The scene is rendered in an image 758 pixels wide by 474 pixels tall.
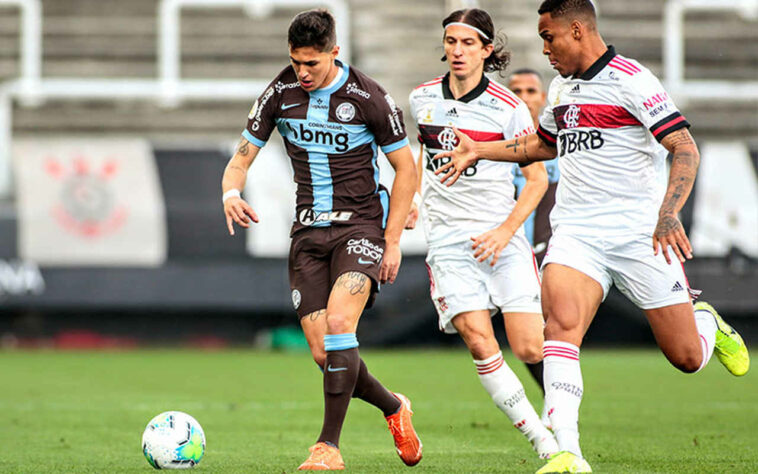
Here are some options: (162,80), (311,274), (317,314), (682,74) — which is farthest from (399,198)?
(682,74)

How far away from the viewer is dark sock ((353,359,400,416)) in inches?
255

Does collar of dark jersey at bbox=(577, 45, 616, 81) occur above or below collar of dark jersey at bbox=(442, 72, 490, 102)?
above

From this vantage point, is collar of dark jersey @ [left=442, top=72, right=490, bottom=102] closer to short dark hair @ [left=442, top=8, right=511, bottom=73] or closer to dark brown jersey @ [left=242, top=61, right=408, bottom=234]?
short dark hair @ [left=442, top=8, right=511, bottom=73]

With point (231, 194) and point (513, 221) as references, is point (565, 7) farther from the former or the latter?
point (231, 194)

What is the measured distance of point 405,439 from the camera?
251 inches

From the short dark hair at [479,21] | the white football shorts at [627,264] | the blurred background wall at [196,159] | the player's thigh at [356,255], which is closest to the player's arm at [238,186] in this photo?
the player's thigh at [356,255]

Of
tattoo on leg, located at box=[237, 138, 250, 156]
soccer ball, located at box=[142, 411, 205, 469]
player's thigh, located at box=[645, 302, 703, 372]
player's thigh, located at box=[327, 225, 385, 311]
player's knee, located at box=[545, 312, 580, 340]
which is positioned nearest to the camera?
player's knee, located at box=[545, 312, 580, 340]

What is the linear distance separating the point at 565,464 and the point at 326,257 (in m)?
1.87

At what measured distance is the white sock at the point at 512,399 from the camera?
668 cm

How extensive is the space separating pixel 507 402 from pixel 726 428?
7.66ft

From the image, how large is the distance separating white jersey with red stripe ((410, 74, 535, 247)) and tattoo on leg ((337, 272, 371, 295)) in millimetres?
1060

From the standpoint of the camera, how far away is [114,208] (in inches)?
715

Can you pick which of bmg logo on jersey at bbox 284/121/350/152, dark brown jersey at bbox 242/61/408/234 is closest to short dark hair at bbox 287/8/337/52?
dark brown jersey at bbox 242/61/408/234

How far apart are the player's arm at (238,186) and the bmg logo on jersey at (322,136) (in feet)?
0.82
